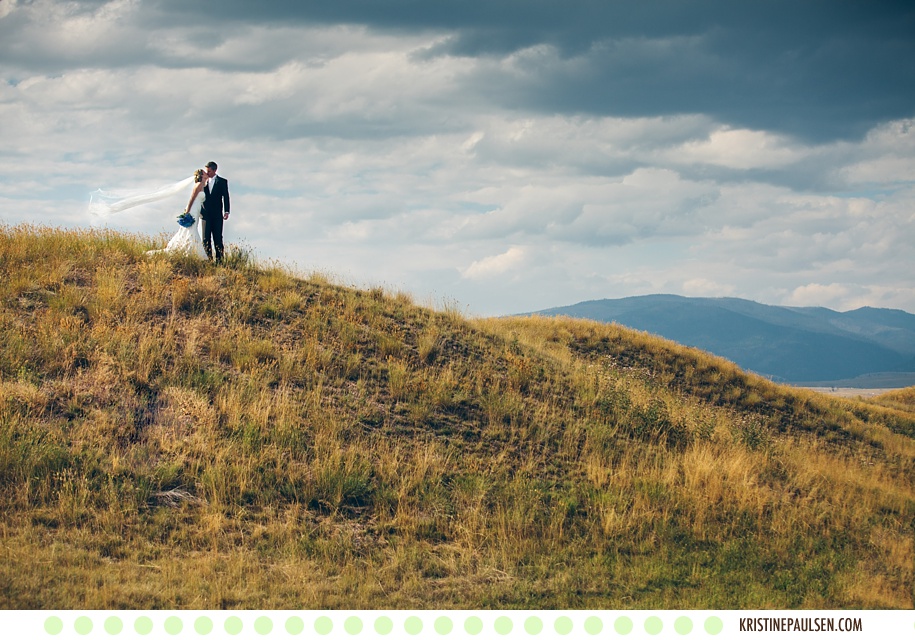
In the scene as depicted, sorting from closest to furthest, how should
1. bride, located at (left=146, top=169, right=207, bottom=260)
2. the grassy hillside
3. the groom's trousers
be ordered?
1. the grassy hillside
2. bride, located at (left=146, top=169, right=207, bottom=260)
3. the groom's trousers

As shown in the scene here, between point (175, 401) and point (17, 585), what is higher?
point (175, 401)

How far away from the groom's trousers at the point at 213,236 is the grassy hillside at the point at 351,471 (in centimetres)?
53

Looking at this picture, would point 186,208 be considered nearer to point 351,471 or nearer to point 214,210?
point 214,210

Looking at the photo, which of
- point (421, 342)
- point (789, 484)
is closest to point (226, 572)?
point (421, 342)

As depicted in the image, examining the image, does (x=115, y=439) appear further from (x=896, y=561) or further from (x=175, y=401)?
(x=896, y=561)

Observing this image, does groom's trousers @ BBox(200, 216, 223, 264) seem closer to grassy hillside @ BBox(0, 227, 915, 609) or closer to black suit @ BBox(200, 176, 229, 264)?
black suit @ BBox(200, 176, 229, 264)

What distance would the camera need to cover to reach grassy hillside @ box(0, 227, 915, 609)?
8.64m

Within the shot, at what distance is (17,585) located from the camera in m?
7.32

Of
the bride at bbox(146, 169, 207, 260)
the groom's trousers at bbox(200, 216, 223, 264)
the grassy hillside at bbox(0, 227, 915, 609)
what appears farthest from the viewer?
the groom's trousers at bbox(200, 216, 223, 264)

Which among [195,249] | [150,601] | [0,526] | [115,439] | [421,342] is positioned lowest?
[150,601]

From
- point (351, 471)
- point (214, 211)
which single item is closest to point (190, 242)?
point (214, 211)

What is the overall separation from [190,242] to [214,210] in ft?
3.25

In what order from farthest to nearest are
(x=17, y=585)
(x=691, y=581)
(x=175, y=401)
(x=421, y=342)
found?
(x=421, y=342) < (x=175, y=401) < (x=691, y=581) < (x=17, y=585)

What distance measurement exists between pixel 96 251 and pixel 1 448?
8.31 m
